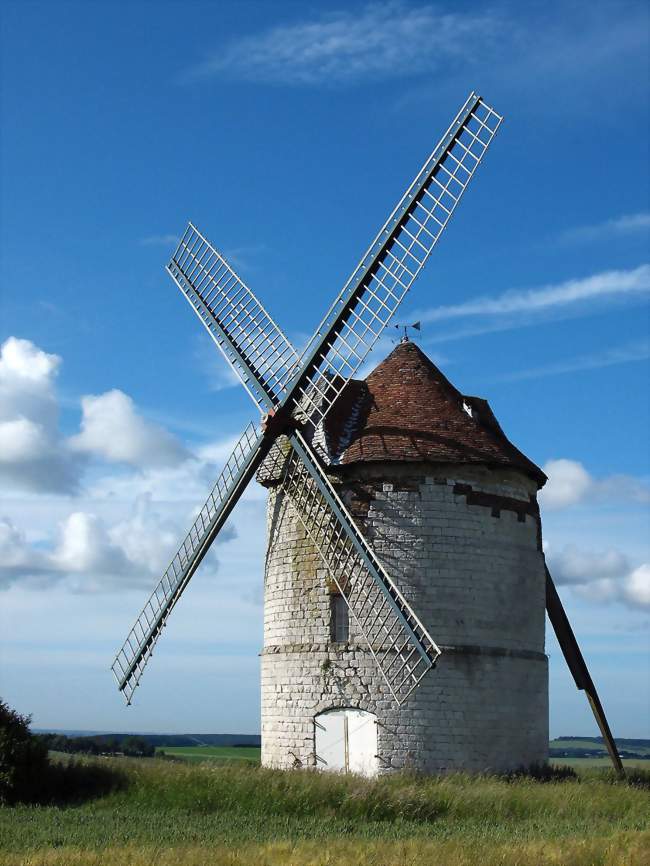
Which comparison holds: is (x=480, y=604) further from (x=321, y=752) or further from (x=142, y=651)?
(x=142, y=651)

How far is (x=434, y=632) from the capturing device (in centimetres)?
2002

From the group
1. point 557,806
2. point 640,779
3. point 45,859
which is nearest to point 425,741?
point 557,806

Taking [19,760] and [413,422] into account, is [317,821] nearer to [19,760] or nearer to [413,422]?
[19,760]

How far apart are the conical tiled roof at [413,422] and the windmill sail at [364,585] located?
0.76 m

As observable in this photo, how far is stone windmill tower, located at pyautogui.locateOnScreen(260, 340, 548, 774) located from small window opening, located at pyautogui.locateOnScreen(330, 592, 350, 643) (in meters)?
0.02

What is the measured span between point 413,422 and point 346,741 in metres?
6.15

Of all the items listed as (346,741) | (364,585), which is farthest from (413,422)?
(346,741)

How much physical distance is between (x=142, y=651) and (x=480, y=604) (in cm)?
694

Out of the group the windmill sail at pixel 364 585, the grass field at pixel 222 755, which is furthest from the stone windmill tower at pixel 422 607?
the grass field at pixel 222 755

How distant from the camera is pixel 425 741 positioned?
19.6m

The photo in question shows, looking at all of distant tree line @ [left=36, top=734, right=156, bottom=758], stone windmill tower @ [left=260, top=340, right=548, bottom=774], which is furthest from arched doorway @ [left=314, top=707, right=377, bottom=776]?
distant tree line @ [left=36, top=734, right=156, bottom=758]

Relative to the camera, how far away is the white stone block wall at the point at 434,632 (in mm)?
19797

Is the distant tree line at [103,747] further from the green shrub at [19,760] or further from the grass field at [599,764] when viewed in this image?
the grass field at [599,764]

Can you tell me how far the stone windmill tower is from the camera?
19859mm
